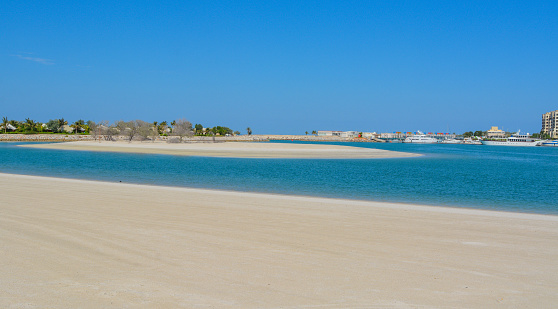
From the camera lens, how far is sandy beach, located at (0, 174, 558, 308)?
491cm

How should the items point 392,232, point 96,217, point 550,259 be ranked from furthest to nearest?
1. point 96,217
2. point 392,232
3. point 550,259

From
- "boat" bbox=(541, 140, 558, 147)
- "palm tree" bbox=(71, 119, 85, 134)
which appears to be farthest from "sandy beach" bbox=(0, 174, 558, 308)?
"boat" bbox=(541, 140, 558, 147)

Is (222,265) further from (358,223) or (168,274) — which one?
(358,223)

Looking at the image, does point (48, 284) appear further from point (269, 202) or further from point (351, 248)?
point (269, 202)

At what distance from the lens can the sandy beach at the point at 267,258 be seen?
4.91 m

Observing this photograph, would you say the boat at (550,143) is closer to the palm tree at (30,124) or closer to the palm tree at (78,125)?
the palm tree at (78,125)

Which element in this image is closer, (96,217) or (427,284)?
(427,284)

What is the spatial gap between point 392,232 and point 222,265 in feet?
14.7

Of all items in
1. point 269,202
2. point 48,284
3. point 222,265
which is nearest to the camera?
point 48,284

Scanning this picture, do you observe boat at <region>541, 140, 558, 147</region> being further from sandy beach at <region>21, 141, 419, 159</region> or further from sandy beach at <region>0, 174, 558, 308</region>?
sandy beach at <region>0, 174, 558, 308</region>

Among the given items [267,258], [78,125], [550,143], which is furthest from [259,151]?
[550,143]

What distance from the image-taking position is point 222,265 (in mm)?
6121

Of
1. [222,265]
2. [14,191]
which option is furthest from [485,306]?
[14,191]

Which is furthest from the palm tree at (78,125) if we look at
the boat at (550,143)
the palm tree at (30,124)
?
the boat at (550,143)
